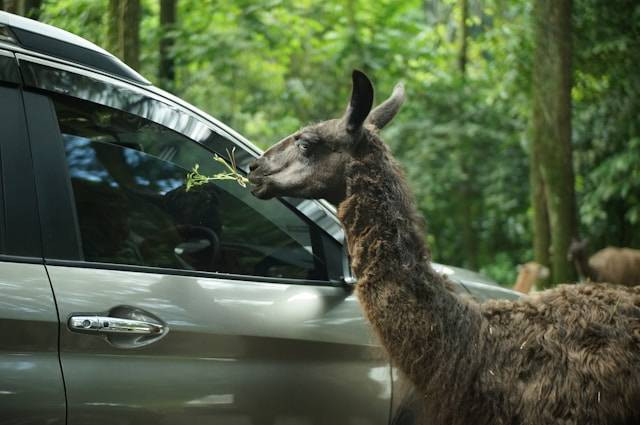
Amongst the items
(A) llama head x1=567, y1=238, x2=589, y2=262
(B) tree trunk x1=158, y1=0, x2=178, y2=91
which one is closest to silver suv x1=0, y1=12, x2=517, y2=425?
(A) llama head x1=567, y1=238, x2=589, y2=262

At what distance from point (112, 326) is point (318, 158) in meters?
1.35

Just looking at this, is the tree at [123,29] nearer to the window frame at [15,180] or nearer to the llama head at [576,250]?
the window frame at [15,180]

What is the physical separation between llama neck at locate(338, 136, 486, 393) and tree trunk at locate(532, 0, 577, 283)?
575 centimetres

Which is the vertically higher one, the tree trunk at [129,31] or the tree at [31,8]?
the tree at [31,8]

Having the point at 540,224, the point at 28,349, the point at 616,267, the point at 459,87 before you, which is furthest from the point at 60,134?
the point at 459,87

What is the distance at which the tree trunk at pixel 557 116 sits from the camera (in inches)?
356

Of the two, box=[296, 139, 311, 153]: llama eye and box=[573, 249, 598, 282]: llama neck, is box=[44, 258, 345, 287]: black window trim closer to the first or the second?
box=[296, 139, 311, 153]: llama eye

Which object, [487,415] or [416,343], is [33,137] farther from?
[487,415]

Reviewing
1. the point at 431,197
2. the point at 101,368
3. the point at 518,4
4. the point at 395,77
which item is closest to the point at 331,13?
the point at 395,77

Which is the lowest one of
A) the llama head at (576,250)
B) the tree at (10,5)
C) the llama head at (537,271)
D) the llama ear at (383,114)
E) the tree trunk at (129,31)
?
the llama head at (537,271)

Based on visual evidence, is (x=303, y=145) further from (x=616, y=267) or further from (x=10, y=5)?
(x=616, y=267)

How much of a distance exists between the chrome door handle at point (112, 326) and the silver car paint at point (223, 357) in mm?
31

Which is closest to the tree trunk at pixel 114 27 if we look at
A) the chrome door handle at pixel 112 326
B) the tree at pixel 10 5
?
the tree at pixel 10 5

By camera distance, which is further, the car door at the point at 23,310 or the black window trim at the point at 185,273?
the black window trim at the point at 185,273
